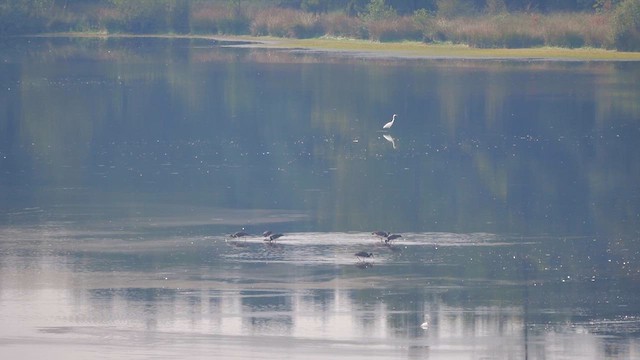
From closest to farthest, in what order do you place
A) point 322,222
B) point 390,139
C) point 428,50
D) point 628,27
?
point 322,222 → point 390,139 → point 628,27 → point 428,50

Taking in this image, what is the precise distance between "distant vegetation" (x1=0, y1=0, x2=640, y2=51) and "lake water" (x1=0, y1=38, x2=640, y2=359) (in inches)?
573

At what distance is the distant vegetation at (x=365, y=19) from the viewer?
174ft

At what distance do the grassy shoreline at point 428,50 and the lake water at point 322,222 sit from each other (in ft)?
36.7

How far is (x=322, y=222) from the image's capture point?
1959 cm

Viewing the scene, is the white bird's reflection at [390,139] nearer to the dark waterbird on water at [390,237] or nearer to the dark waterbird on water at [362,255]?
the dark waterbird on water at [390,237]

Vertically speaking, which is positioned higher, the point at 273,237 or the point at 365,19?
the point at 273,237

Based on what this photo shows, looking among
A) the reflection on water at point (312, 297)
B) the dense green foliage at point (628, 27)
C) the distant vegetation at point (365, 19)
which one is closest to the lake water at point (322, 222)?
the reflection on water at point (312, 297)

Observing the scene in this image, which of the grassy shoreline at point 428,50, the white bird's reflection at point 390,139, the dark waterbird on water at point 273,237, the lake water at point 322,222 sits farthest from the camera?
the grassy shoreline at point 428,50

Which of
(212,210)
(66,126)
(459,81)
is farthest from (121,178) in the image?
(459,81)

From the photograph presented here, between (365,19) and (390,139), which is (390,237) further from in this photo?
(365,19)

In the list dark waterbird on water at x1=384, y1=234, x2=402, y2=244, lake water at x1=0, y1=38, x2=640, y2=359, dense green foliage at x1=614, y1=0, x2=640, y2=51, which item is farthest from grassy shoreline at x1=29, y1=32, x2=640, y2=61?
dark waterbird on water at x1=384, y1=234, x2=402, y2=244

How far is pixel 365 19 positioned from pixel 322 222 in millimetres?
43853

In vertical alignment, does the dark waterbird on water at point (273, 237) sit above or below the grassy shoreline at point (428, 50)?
above

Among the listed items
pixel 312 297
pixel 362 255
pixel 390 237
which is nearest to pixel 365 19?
pixel 390 237
